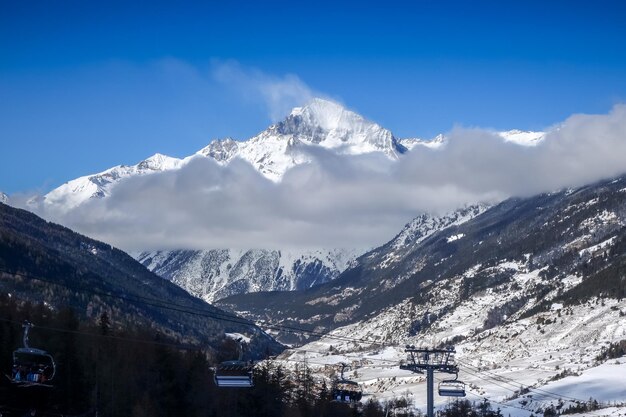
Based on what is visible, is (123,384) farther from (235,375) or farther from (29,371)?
(29,371)

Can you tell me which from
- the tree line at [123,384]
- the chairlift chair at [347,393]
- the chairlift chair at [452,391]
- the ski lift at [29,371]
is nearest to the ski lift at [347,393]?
the chairlift chair at [347,393]

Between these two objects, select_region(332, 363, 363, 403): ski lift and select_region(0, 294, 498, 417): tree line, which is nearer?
select_region(332, 363, 363, 403): ski lift

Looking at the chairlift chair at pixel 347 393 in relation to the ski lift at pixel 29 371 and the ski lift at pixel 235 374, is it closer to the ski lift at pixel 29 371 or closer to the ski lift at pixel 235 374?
the ski lift at pixel 235 374

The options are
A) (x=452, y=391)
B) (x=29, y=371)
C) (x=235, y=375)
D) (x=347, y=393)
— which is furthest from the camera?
(x=347, y=393)

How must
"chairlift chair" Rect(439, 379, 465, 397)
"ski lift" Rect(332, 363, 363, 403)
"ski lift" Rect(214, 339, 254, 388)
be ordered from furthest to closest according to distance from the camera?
"ski lift" Rect(332, 363, 363, 403) < "chairlift chair" Rect(439, 379, 465, 397) < "ski lift" Rect(214, 339, 254, 388)

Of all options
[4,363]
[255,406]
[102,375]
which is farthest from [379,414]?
[4,363]

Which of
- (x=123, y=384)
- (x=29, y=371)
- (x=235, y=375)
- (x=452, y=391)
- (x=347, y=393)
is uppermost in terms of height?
(x=123, y=384)

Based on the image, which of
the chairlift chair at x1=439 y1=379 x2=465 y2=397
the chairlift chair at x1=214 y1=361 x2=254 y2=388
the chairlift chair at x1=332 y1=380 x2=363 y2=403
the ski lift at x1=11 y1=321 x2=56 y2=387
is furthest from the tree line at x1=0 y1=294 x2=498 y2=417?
the ski lift at x1=11 y1=321 x2=56 y2=387

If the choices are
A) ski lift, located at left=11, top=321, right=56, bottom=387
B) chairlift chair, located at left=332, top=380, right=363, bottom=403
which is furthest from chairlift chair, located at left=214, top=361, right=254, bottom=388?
chairlift chair, located at left=332, top=380, right=363, bottom=403

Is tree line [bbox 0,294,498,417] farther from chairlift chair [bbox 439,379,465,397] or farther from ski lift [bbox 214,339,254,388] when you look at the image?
chairlift chair [bbox 439,379,465,397]

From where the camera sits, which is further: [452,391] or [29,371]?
[452,391]

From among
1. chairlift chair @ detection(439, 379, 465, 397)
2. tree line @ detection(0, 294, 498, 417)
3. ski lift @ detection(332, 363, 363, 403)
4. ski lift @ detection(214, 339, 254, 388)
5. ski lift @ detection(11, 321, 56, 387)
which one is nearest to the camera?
ski lift @ detection(11, 321, 56, 387)

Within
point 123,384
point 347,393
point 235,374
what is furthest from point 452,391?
point 123,384

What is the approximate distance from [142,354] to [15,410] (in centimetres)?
5209
